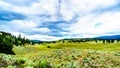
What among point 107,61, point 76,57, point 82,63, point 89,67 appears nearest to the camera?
point 89,67

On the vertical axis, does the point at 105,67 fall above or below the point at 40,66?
below

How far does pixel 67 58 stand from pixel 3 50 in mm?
54345

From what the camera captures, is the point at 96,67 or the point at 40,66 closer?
the point at 40,66

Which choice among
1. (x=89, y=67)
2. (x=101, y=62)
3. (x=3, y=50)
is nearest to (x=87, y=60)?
(x=101, y=62)

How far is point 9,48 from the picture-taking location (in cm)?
9388

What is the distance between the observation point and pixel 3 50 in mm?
90312

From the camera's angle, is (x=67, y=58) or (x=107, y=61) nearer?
(x=107, y=61)

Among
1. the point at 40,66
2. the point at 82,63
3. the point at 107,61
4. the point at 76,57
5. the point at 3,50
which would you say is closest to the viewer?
the point at 40,66

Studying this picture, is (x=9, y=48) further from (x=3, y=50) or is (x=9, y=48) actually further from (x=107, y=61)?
(x=107, y=61)

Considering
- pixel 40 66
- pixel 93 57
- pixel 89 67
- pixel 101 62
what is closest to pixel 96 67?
pixel 89 67

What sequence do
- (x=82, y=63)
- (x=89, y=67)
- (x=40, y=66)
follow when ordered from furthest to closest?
1. (x=82, y=63)
2. (x=89, y=67)
3. (x=40, y=66)

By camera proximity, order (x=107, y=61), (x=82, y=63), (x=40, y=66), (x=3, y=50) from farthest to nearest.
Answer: (x=3, y=50)
(x=107, y=61)
(x=82, y=63)
(x=40, y=66)

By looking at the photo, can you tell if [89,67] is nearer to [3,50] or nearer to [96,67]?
[96,67]

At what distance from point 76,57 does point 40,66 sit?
30.4 metres
